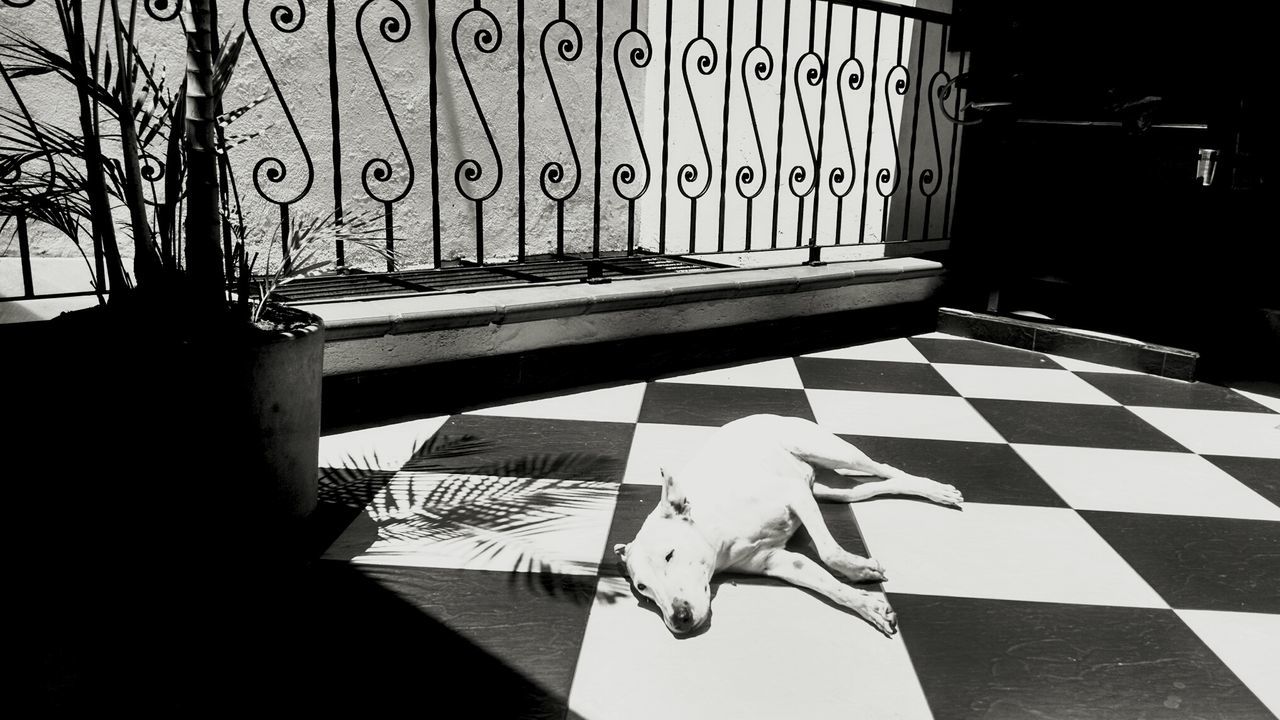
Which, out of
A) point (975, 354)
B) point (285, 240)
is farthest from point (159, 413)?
point (975, 354)

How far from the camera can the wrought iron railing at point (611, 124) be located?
3.59 meters

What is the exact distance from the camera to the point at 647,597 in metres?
1.51

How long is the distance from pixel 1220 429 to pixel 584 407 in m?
1.81

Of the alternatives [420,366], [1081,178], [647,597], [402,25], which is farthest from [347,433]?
[1081,178]

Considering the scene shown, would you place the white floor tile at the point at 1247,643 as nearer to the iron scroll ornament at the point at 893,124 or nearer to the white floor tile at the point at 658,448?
the white floor tile at the point at 658,448

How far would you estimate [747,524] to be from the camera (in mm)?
1619

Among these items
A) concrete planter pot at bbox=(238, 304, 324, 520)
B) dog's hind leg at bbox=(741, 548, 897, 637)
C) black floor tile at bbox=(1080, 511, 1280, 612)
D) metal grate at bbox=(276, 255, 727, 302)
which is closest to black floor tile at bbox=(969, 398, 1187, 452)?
black floor tile at bbox=(1080, 511, 1280, 612)

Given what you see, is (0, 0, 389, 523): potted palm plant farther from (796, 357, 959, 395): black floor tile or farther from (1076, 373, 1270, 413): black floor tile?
(1076, 373, 1270, 413): black floor tile

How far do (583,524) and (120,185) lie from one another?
1.05 meters

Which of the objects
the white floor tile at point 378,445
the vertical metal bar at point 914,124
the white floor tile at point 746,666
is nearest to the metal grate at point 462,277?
the white floor tile at point 378,445

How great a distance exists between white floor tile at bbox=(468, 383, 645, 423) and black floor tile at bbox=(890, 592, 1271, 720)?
1.16 m

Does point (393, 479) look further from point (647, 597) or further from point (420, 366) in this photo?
point (647, 597)

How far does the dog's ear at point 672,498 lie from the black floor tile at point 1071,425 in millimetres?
1322

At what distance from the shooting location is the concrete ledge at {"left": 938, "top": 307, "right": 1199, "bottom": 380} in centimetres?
323
